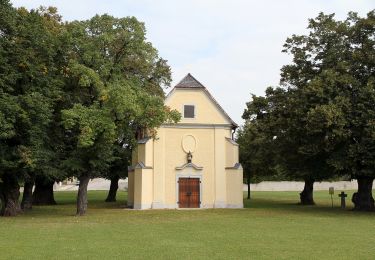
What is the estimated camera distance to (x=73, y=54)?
3238 centimetres

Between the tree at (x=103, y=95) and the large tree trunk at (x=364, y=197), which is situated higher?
the tree at (x=103, y=95)

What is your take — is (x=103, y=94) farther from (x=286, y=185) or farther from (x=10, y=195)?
(x=286, y=185)

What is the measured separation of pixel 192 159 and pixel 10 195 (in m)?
14.2

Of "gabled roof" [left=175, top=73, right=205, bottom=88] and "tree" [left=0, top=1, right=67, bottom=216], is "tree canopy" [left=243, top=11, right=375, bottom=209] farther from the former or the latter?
"tree" [left=0, top=1, right=67, bottom=216]

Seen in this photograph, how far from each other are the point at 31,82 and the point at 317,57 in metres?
20.1

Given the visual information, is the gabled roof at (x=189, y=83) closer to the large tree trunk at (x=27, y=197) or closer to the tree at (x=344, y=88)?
the tree at (x=344, y=88)

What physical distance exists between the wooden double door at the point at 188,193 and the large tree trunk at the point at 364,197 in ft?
38.8

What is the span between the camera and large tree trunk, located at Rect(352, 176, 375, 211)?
3594cm

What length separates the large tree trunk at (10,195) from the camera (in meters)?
31.5

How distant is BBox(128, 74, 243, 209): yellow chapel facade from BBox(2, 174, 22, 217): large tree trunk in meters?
9.64

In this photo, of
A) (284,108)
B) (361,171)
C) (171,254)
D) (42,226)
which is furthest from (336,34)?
Result: (171,254)

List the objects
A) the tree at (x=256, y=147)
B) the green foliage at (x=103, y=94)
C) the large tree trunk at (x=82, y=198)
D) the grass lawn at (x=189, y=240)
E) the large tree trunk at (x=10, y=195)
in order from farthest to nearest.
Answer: the tree at (x=256, y=147) < the large tree trunk at (x=82, y=198) < the large tree trunk at (x=10, y=195) < the green foliage at (x=103, y=94) < the grass lawn at (x=189, y=240)

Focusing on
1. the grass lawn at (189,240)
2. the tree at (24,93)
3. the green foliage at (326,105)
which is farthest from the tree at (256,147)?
the tree at (24,93)

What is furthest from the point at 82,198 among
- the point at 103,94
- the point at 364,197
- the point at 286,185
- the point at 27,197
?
the point at 286,185
